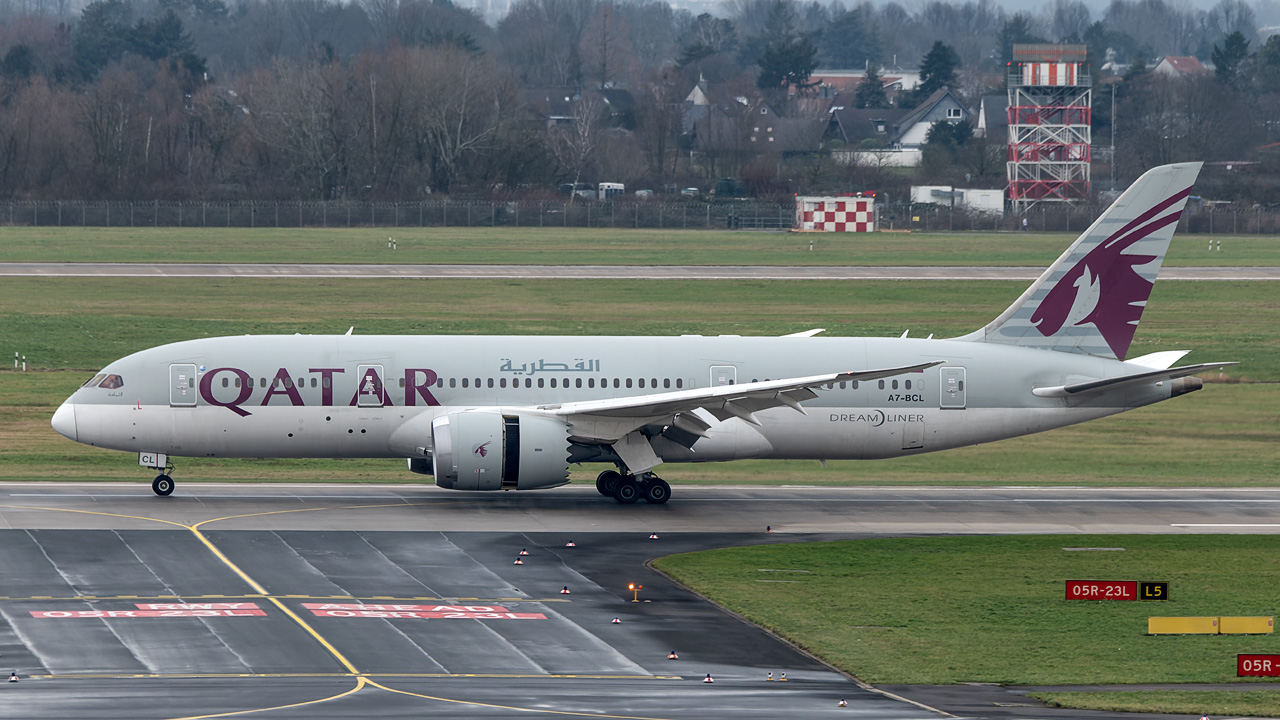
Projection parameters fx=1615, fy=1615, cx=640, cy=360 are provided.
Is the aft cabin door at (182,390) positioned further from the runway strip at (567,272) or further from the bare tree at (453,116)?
the bare tree at (453,116)

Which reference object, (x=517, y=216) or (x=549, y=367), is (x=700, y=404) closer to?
(x=549, y=367)

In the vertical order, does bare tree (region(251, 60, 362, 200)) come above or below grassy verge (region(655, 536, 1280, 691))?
above

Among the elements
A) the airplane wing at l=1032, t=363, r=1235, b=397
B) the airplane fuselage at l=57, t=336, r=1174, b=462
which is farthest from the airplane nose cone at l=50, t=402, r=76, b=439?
the airplane wing at l=1032, t=363, r=1235, b=397

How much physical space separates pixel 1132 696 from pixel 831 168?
149 m

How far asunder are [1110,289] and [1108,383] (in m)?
3.21

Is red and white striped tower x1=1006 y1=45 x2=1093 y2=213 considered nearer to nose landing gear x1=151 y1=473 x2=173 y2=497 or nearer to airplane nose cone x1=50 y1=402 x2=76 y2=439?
nose landing gear x1=151 y1=473 x2=173 y2=497

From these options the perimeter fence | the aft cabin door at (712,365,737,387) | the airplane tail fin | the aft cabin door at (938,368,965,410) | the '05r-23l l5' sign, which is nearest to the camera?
the '05r-23l l5' sign

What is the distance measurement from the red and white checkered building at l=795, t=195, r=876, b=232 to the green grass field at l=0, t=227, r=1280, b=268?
3.13 meters

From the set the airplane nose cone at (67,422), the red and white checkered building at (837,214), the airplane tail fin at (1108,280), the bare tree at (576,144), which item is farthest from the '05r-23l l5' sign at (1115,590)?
the bare tree at (576,144)

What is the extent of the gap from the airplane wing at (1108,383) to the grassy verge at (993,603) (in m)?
4.79

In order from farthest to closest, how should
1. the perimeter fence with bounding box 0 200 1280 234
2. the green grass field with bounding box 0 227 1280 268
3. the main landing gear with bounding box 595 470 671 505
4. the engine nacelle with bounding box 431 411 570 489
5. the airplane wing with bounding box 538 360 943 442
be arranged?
1. the perimeter fence with bounding box 0 200 1280 234
2. the green grass field with bounding box 0 227 1280 268
3. the main landing gear with bounding box 595 470 671 505
4. the engine nacelle with bounding box 431 411 570 489
5. the airplane wing with bounding box 538 360 943 442

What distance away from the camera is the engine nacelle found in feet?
132

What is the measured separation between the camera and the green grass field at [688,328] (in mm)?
50781

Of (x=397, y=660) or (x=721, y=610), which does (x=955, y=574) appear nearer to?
(x=721, y=610)
